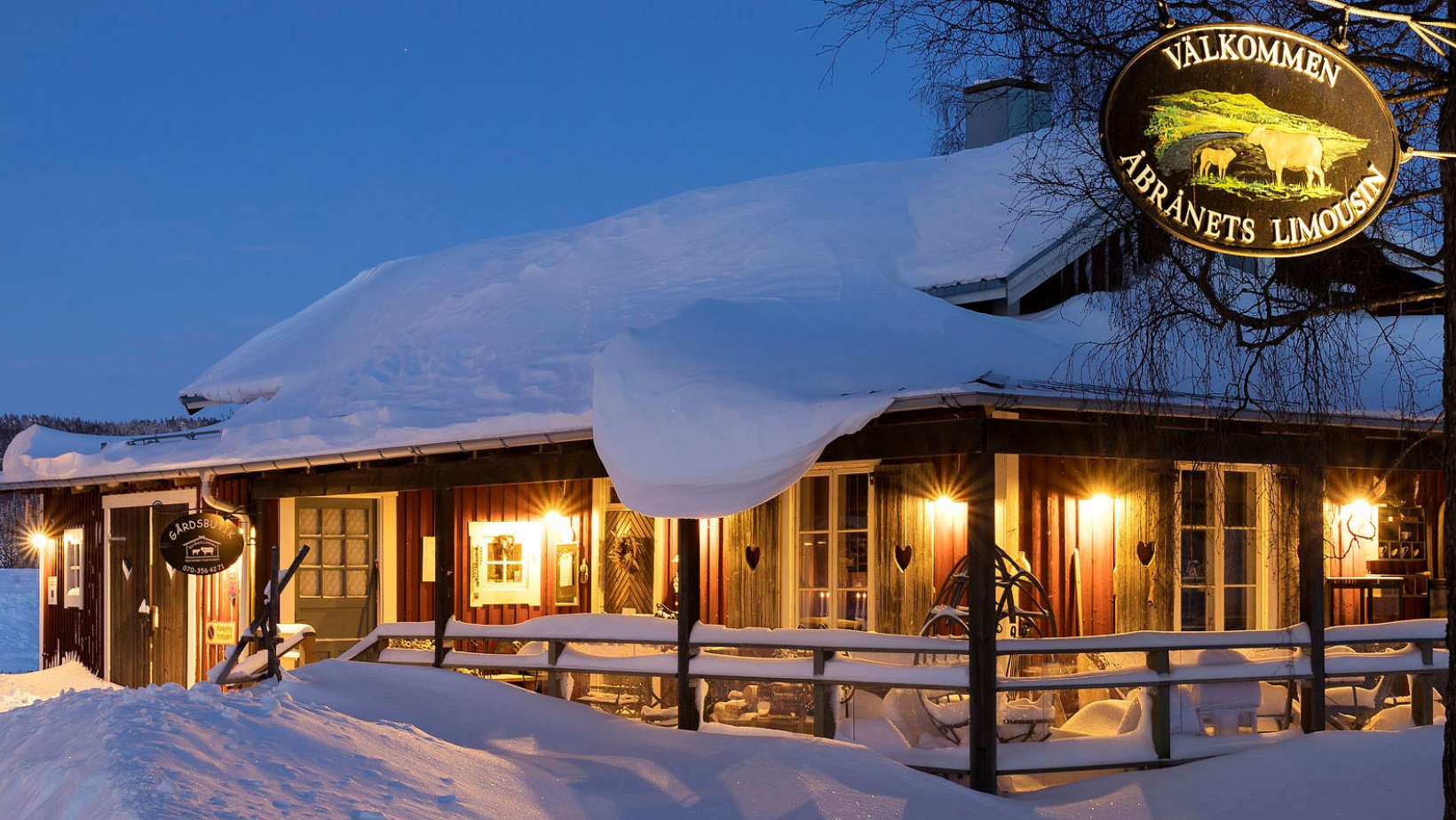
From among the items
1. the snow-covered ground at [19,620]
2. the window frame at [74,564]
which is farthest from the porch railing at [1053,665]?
the snow-covered ground at [19,620]

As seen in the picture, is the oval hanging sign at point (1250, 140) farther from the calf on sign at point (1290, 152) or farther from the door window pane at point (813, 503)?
the door window pane at point (813, 503)

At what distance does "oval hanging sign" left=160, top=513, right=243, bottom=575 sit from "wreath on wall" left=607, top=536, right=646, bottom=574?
3591mm

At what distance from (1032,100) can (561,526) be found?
311 inches

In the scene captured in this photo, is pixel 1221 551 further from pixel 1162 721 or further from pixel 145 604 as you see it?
pixel 145 604

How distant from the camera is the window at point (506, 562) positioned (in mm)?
14930

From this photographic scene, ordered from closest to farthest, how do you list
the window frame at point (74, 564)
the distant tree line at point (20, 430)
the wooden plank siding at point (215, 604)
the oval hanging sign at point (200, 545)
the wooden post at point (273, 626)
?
the wooden post at point (273, 626), the oval hanging sign at point (200, 545), the wooden plank siding at point (215, 604), the window frame at point (74, 564), the distant tree line at point (20, 430)

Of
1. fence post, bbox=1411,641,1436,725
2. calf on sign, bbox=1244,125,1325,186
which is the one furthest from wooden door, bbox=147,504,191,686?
calf on sign, bbox=1244,125,1325,186

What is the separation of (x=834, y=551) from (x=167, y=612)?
27.8 ft

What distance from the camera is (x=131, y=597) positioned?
1750 centimetres

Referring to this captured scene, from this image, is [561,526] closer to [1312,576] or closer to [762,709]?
[762,709]

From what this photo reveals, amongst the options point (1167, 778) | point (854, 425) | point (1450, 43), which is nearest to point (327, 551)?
point (854, 425)

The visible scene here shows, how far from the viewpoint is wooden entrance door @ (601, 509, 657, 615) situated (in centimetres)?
1406

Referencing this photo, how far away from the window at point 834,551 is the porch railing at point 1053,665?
1052 millimetres

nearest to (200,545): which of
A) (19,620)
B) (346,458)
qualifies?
(346,458)
